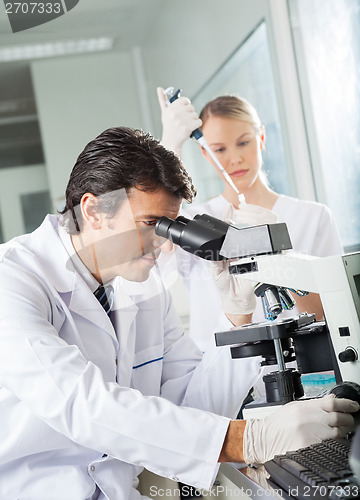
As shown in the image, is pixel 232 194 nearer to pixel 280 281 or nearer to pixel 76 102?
pixel 76 102

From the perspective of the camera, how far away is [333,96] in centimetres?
264

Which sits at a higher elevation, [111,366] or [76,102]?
[76,102]

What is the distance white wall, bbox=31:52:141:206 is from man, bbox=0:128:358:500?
3.60 ft

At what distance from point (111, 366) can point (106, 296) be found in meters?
0.19

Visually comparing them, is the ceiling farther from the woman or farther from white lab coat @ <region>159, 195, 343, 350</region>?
white lab coat @ <region>159, 195, 343, 350</region>

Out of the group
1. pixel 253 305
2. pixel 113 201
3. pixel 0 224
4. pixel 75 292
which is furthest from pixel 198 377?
pixel 0 224

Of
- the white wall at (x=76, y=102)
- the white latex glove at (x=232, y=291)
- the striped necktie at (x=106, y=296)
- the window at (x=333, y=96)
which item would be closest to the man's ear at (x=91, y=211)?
the striped necktie at (x=106, y=296)

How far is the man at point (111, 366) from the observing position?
108cm

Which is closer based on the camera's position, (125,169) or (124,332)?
(125,169)

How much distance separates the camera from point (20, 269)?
1280 mm

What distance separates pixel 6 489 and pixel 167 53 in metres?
2.11

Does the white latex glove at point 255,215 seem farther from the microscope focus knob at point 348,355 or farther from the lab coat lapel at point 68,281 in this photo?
the microscope focus knob at point 348,355

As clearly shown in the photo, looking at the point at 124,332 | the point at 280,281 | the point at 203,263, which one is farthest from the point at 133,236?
the point at 203,263

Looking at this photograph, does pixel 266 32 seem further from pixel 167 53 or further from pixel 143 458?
pixel 143 458
